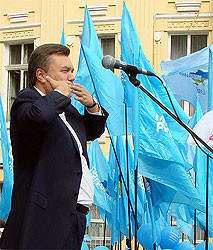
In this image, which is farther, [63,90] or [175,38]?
[175,38]

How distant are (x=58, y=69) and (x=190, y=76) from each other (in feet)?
15.9

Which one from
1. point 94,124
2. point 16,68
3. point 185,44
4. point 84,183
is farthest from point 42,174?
point 16,68

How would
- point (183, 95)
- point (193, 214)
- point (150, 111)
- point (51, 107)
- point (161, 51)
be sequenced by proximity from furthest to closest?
point (161, 51) → point (183, 95) → point (193, 214) → point (150, 111) → point (51, 107)

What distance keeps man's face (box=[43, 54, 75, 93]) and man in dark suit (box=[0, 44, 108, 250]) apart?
1.6 inches

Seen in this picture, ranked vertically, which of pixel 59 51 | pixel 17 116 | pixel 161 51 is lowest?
pixel 17 116

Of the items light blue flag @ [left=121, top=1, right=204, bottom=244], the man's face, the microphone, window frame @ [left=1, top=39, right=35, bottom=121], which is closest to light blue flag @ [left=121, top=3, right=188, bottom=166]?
light blue flag @ [left=121, top=1, right=204, bottom=244]

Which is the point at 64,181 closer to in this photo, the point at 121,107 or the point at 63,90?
the point at 63,90

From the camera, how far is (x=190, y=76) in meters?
7.20

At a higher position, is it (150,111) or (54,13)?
(54,13)

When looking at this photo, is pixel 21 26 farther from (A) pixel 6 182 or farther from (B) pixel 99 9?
(A) pixel 6 182

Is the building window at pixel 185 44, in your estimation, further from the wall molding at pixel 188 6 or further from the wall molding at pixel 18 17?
the wall molding at pixel 18 17

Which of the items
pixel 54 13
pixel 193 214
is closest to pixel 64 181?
pixel 193 214

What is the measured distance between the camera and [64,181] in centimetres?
234

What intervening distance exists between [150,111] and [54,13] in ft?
25.1
